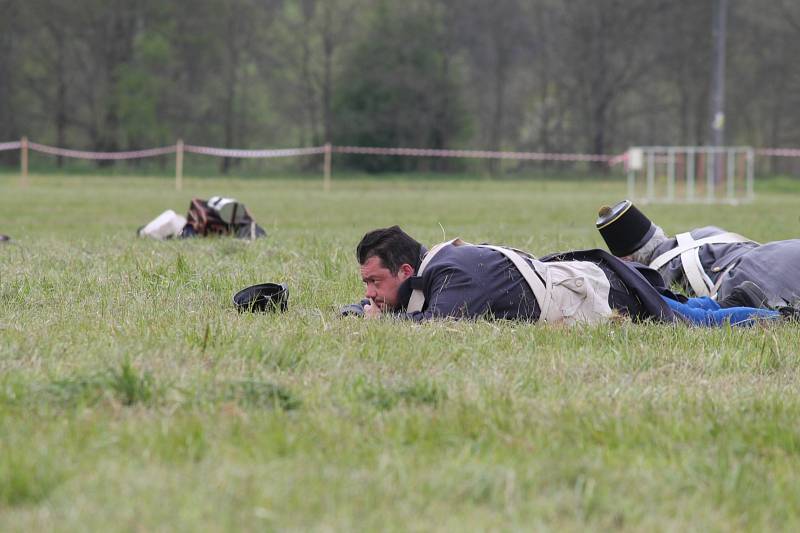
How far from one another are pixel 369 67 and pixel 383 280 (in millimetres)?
48513

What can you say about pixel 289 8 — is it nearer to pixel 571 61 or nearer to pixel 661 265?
pixel 571 61

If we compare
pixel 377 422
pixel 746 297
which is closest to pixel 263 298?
pixel 377 422

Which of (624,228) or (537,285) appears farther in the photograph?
(624,228)

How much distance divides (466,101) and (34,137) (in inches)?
857

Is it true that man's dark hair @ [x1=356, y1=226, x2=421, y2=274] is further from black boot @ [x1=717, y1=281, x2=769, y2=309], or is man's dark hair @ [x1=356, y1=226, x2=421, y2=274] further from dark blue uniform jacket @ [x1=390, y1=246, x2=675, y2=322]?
black boot @ [x1=717, y1=281, x2=769, y2=309]

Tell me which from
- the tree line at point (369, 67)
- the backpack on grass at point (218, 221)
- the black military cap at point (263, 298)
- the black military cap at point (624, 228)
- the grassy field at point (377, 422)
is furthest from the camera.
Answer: the tree line at point (369, 67)

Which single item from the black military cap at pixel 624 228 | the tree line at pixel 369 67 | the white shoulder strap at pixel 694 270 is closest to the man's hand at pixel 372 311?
the black military cap at pixel 624 228

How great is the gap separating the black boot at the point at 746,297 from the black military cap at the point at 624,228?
0.74m

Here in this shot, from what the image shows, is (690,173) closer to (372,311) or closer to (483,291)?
(483,291)

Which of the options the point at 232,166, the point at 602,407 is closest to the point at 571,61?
the point at 232,166

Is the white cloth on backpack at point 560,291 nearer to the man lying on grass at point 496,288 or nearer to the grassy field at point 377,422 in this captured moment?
the man lying on grass at point 496,288

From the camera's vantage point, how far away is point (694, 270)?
6254mm

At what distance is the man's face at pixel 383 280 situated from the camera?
5348 mm

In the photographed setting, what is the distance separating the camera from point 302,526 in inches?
97.4
